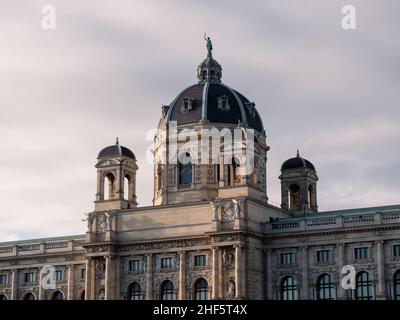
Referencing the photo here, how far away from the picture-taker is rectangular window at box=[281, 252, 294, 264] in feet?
350

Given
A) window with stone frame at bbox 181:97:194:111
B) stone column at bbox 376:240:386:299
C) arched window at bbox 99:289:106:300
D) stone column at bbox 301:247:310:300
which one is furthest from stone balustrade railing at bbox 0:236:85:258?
stone column at bbox 376:240:386:299

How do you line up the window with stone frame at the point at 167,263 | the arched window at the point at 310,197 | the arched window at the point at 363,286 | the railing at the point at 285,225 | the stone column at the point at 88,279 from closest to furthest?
1. the arched window at the point at 363,286
2. the railing at the point at 285,225
3. the window with stone frame at the point at 167,263
4. the stone column at the point at 88,279
5. the arched window at the point at 310,197

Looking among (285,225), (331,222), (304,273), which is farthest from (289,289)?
(331,222)

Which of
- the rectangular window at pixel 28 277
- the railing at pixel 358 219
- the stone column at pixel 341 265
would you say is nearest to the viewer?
the stone column at pixel 341 265

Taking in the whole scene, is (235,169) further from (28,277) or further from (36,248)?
(28,277)

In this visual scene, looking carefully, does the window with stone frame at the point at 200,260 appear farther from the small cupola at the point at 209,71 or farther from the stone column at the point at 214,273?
the small cupola at the point at 209,71

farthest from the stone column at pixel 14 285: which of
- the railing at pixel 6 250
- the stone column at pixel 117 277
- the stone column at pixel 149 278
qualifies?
the stone column at pixel 149 278

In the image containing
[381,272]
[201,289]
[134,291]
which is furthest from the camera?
[134,291]

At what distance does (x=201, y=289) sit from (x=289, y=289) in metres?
10.0

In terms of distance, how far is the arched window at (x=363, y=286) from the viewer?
102 metres

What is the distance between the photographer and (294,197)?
406 ft

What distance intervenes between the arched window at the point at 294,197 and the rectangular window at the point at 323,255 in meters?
17.5

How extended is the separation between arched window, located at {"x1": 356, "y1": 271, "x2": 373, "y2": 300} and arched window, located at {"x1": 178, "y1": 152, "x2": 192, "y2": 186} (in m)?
26.7

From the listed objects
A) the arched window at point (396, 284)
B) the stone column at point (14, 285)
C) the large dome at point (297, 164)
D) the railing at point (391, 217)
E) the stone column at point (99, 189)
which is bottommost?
the arched window at point (396, 284)
